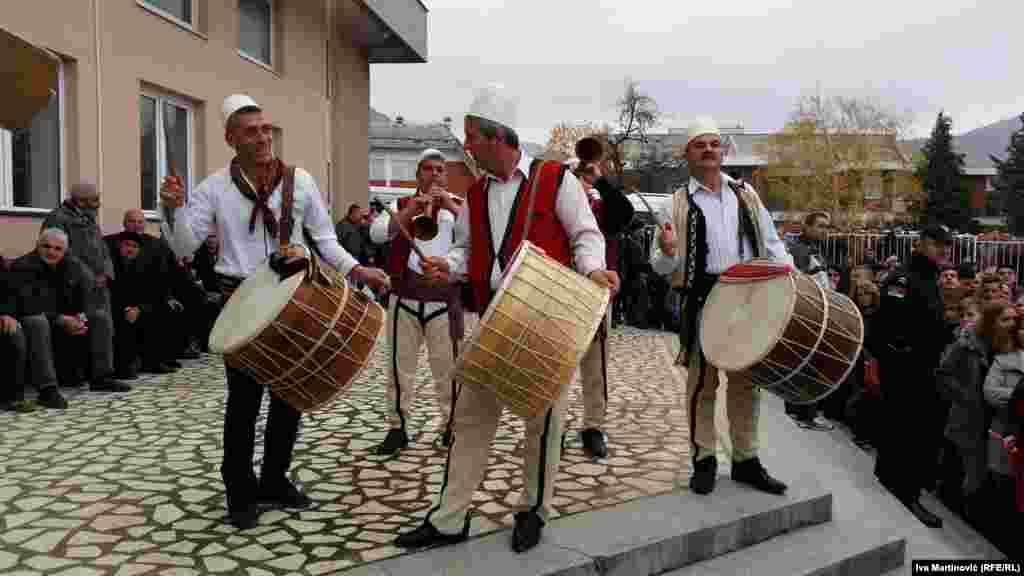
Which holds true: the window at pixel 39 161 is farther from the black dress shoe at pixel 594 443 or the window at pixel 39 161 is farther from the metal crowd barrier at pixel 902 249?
the metal crowd barrier at pixel 902 249

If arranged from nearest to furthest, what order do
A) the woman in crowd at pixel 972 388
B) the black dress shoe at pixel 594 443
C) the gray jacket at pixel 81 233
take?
the black dress shoe at pixel 594 443
the woman in crowd at pixel 972 388
the gray jacket at pixel 81 233

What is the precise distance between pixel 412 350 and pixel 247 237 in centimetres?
157

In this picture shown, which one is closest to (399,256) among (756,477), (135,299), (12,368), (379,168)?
(756,477)

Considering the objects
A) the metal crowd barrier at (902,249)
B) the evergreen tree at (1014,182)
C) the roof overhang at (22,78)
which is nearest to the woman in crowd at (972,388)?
the roof overhang at (22,78)

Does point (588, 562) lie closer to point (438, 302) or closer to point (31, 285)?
point (438, 302)

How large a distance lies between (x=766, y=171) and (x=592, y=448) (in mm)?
47079

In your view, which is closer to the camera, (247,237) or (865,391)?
(247,237)

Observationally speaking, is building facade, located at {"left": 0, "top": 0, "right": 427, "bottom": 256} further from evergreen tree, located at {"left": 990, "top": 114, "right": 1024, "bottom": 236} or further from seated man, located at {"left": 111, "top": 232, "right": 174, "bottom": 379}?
evergreen tree, located at {"left": 990, "top": 114, "right": 1024, "bottom": 236}

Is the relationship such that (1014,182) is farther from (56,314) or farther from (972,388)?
(56,314)

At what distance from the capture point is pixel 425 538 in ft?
11.5

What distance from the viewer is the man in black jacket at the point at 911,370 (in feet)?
18.4

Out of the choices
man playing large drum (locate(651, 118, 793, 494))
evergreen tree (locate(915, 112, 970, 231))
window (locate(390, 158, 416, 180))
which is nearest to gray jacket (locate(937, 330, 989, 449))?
man playing large drum (locate(651, 118, 793, 494))

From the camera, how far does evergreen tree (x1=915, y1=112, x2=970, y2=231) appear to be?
47.4 m

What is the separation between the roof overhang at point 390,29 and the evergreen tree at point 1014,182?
34.0 m
